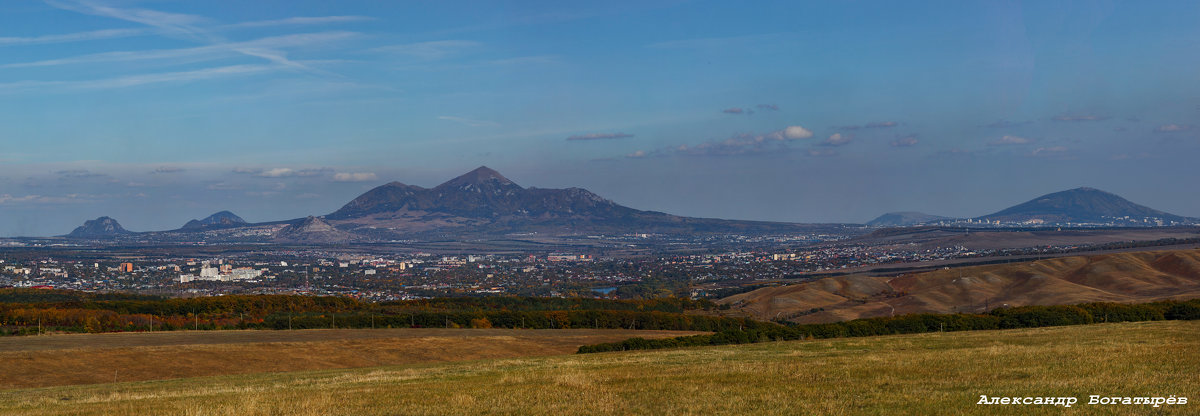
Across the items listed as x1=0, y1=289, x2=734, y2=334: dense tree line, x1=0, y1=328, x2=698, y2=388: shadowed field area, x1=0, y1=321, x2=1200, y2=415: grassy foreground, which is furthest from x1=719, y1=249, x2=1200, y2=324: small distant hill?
x1=0, y1=321, x2=1200, y2=415: grassy foreground

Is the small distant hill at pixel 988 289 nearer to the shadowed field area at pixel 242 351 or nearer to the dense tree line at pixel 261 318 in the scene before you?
the dense tree line at pixel 261 318

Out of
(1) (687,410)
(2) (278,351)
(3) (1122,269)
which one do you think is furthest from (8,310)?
(3) (1122,269)

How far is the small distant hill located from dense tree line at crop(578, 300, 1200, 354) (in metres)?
56.3

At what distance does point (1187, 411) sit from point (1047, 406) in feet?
7.60

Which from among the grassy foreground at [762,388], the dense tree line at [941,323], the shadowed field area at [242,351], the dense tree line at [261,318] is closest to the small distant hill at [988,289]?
the dense tree line at [261,318]

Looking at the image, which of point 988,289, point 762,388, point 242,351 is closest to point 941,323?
point 762,388

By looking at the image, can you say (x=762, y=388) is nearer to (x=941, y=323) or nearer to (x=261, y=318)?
(x=941, y=323)

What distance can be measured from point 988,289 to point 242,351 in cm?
11681

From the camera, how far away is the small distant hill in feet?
396

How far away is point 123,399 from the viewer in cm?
2573

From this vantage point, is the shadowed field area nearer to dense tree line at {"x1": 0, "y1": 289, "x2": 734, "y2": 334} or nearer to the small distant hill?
dense tree line at {"x1": 0, "y1": 289, "x2": 734, "y2": 334}

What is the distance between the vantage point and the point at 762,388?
21.3 m

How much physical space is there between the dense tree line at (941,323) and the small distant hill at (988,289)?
56347 mm

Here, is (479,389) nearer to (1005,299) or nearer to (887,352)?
(887,352)
